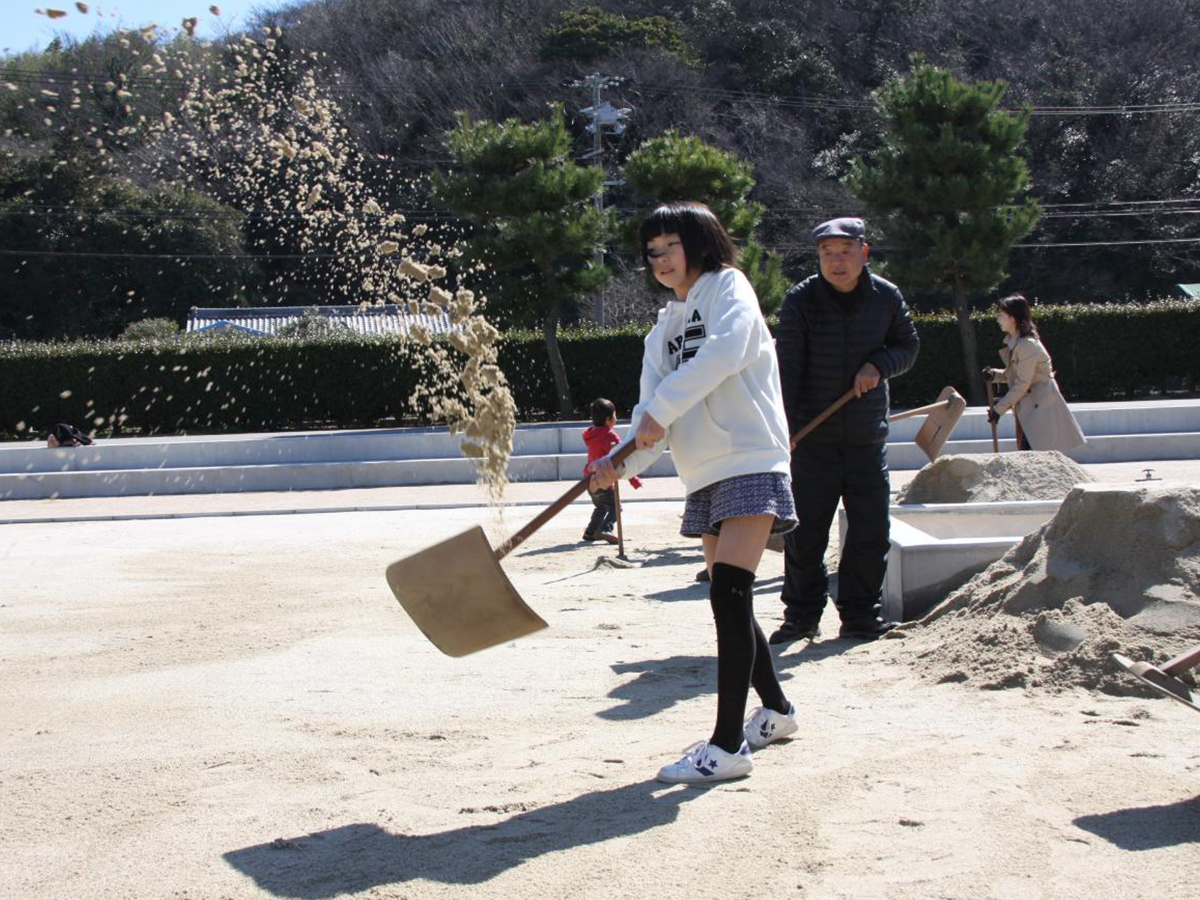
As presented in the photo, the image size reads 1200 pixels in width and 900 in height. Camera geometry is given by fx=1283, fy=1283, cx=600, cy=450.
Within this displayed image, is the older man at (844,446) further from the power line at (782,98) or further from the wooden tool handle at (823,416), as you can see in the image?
the power line at (782,98)

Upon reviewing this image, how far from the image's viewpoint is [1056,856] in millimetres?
2590

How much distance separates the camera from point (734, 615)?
3.23m

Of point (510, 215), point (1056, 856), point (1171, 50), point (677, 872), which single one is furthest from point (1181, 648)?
point (1171, 50)

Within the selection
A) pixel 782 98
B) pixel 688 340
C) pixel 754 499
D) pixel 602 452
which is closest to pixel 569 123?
pixel 782 98

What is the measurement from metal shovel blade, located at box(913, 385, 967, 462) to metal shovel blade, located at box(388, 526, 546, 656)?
4.08 m

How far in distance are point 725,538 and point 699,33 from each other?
41808 millimetres

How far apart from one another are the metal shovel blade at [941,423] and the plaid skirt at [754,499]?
12.4 feet

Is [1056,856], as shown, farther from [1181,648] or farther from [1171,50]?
[1171,50]

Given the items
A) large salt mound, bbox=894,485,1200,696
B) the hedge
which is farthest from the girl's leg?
the hedge

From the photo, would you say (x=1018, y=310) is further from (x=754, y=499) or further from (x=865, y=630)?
(x=754, y=499)

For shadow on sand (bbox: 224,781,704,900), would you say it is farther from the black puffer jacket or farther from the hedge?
the hedge

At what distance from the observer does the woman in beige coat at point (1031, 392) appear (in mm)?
7785

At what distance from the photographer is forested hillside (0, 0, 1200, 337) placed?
107ft

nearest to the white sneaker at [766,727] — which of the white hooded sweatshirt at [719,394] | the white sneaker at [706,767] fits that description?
the white sneaker at [706,767]
